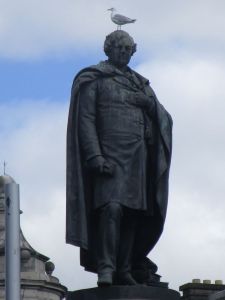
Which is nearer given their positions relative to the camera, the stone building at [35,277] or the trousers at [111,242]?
the trousers at [111,242]

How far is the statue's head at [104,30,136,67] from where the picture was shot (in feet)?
55.6

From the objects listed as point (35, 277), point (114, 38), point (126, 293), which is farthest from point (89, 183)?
point (35, 277)

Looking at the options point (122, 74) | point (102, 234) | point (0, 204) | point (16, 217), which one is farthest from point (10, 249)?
point (0, 204)

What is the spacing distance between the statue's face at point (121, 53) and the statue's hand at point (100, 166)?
1327mm

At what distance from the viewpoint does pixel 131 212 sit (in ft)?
53.7

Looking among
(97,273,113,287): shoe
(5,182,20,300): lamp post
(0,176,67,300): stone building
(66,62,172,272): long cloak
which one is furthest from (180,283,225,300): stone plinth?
(5,182,20,300): lamp post

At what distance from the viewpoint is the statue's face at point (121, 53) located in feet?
55.6

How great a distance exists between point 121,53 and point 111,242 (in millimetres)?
2274

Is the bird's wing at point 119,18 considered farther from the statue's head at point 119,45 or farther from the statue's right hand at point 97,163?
the statue's right hand at point 97,163

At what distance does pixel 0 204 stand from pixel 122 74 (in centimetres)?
3317

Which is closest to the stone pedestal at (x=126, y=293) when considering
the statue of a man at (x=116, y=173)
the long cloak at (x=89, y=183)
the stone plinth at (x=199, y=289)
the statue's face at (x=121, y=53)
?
the statue of a man at (x=116, y=173)

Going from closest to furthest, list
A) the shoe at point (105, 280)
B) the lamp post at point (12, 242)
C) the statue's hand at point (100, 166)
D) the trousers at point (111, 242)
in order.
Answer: the lamp post at point (12, 242) → the shoe at point (105, 280) → the trousers at point (111, 242) → the statue's hand at point (100, 166)

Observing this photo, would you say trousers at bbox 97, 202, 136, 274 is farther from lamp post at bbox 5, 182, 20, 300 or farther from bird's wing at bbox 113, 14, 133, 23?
lamp post at bbox 5, 182, 20, 300

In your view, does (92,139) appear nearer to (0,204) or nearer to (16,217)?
(16,217)
